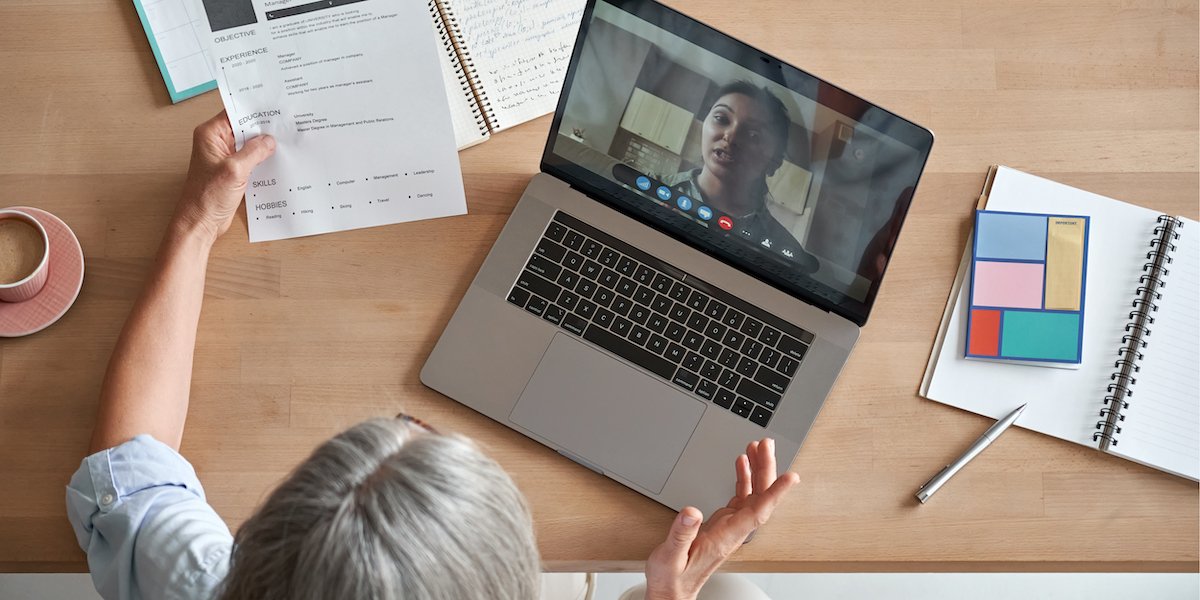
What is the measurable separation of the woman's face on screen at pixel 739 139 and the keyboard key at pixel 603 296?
173 mm

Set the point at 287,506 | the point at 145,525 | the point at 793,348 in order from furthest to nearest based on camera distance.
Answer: the point at 793,348
the point at 145,525
the point at 287,506

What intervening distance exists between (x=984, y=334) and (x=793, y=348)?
213 millimetres

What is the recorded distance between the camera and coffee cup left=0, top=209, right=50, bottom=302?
0.91 metres

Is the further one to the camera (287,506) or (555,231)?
(555,231)

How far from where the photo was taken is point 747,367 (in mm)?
933

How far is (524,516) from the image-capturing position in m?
0.64

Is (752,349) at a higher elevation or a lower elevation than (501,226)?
lower

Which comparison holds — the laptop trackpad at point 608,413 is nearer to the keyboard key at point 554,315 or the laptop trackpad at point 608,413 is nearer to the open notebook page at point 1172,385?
the keyboard key at point 554,315

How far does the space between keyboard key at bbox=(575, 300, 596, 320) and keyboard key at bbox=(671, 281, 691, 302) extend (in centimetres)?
9

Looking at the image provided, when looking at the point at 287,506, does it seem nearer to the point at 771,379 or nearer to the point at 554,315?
the point at 554,315

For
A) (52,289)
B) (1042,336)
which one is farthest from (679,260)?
(52,289)

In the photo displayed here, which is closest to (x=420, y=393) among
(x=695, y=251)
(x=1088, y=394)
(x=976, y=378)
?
(x=695, y=251)

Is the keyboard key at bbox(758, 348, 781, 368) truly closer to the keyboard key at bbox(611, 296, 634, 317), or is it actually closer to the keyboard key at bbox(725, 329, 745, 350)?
the keyboard key at bbox(725, 329, 745, 350)

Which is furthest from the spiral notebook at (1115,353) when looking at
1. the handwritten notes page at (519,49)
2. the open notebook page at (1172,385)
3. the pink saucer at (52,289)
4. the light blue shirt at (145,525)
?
the pink saucer at (52,289)
